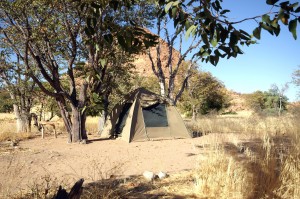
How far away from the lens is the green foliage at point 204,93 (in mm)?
33031

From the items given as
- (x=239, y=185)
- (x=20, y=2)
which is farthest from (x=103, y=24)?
(x=20, y=2)

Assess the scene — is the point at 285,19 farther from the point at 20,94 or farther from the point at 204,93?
the point at 204,93

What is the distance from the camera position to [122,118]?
13.2 metres

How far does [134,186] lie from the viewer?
16.5ft

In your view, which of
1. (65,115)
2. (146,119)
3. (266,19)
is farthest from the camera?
(146,119)

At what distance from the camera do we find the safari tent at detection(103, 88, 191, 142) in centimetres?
1230

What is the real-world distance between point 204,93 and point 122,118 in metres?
22.3

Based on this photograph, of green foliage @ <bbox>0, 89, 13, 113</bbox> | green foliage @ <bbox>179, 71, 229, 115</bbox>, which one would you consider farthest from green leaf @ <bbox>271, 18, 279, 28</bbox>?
green foliage @ <bbox>179, 71, 229, 115</bbox>

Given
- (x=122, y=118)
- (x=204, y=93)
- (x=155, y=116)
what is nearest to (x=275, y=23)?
(x=155, y=116)

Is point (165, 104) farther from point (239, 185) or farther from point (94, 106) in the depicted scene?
point (239, 185)

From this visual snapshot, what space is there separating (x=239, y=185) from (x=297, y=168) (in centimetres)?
99

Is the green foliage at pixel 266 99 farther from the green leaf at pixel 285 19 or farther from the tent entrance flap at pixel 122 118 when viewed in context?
the green leaf at pixel 285 19

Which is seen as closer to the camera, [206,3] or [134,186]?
[206,3]

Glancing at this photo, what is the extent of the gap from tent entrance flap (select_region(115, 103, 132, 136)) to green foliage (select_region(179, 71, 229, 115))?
18286mm
